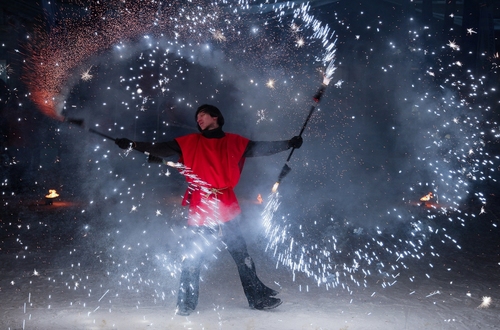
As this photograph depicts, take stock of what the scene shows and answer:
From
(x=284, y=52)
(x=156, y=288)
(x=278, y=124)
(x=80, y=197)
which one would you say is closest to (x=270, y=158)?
(x=278, y=124)

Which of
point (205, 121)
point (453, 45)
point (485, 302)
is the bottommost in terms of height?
point (485, 302)

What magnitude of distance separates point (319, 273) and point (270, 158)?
22.5 ft

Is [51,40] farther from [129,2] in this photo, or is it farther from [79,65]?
[129,2]

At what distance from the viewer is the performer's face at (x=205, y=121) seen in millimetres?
4148

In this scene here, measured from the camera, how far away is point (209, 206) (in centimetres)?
397

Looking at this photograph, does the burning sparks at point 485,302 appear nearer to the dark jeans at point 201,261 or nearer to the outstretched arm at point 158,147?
the dark jeans at point 201,261

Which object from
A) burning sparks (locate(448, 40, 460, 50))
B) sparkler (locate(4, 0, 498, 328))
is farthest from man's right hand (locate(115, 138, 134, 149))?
burning sparks (locate(448, 40, 460, 50))

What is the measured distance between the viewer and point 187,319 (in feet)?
12.3

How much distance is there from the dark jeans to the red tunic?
3.8 inches

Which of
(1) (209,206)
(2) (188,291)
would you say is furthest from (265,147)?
(2) (188,291)

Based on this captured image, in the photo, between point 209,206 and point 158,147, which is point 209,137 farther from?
point 209,206

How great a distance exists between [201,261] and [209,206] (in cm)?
49

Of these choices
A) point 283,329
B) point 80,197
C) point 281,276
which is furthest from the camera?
point 80,197

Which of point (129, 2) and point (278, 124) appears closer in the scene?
point (129, 2)
